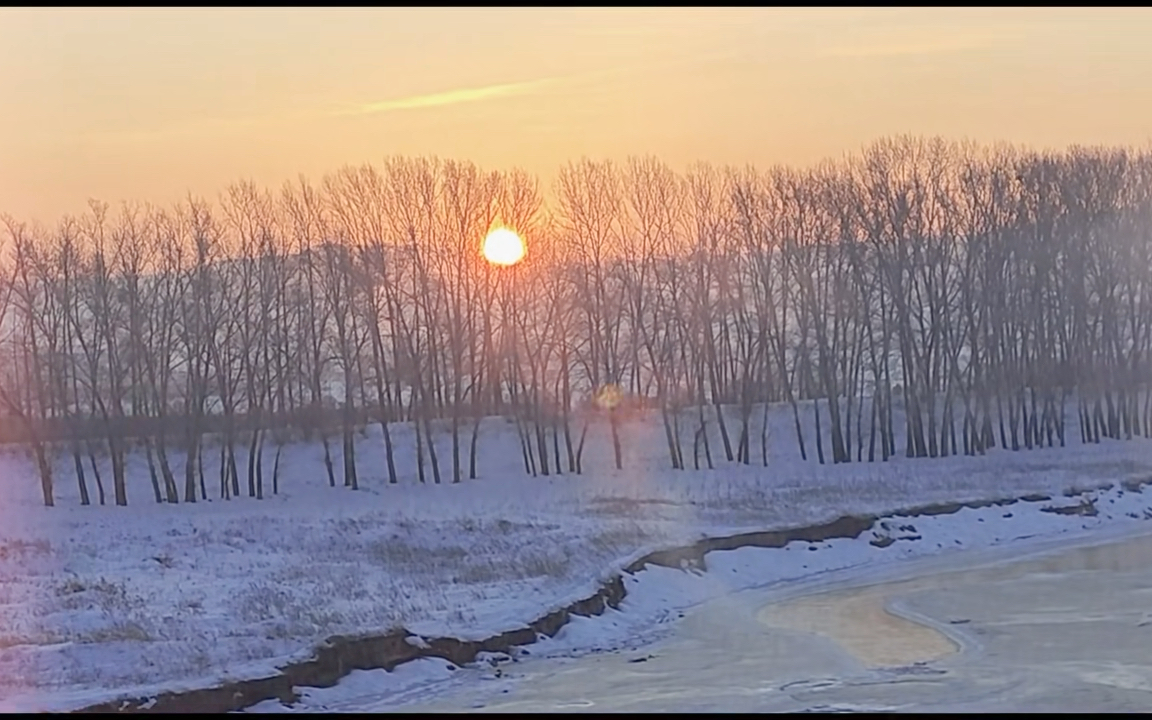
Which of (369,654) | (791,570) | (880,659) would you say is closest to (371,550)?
(791,570)

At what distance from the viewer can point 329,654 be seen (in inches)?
593

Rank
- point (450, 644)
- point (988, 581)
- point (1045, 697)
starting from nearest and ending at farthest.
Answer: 1. point (1045, 697)
2. point (450, 644)
3. point (988, 581)

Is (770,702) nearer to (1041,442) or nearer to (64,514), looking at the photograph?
(64,514)

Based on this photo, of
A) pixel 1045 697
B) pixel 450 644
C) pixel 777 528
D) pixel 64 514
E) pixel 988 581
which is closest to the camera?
pixel 1045 697

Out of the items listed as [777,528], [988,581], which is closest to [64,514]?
[777,528]

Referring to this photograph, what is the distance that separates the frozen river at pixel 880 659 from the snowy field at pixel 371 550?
1.89 metres

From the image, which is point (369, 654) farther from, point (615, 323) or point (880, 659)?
point (615, 323)

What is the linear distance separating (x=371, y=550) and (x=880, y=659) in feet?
41.3

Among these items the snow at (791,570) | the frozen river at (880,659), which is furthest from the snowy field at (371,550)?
Answer: the frozen river at (880,659)

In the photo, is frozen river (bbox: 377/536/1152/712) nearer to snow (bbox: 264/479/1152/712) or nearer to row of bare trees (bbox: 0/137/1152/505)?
snow (bbox: 264/479/1152/712)

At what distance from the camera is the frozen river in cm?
1306

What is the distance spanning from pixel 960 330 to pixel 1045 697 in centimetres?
4716

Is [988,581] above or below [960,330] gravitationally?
below

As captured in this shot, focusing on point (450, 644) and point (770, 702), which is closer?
point (770, 702)
